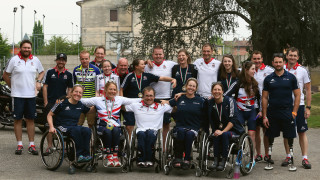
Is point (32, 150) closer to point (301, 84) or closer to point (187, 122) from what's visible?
point (187, 122)

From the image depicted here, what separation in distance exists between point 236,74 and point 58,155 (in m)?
3.06

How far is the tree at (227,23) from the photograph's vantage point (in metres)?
16.7

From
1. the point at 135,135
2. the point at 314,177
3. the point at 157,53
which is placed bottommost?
the point at 314,177

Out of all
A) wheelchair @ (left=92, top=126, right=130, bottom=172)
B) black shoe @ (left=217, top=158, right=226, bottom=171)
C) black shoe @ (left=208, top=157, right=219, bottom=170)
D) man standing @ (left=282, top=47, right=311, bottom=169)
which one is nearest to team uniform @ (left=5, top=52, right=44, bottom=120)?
wheelchair @ (left=92, top=126, right=130, bottom=172)

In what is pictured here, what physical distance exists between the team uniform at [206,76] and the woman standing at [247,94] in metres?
0.48

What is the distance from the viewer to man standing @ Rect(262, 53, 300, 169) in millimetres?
8266

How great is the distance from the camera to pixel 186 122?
7.98m

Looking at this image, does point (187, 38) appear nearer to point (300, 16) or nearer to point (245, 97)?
point (300, 16)

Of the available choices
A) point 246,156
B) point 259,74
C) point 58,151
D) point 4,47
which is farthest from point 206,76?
point 4,47

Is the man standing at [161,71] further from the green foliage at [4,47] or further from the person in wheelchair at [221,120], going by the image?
the green foliage at [4,47]

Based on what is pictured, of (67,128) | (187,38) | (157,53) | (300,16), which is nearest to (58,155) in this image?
(67,128)

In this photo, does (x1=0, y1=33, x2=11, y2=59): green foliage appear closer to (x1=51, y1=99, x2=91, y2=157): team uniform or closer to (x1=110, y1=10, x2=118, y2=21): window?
(x1=110, y1=10, x2=118, y2=21): window

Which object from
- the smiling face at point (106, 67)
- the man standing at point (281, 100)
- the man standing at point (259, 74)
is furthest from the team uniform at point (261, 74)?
the smiling face at point (106, 67)

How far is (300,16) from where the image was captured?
16922 mm
